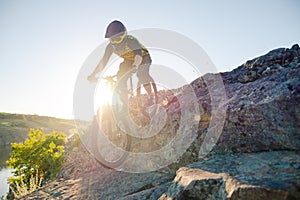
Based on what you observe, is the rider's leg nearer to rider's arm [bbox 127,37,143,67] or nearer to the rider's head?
rider's arm [bbox 127,37,143,67]

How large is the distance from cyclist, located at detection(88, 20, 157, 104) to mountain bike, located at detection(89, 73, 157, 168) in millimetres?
236

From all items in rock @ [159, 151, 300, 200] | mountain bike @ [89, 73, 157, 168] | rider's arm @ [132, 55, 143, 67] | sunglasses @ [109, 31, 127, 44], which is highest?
sunglasses @ [109, 31, 127, 44]

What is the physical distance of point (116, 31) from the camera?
16.6ft

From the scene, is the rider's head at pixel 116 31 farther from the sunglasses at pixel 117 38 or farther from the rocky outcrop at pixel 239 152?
the rocky outcrop at pixel 239 152

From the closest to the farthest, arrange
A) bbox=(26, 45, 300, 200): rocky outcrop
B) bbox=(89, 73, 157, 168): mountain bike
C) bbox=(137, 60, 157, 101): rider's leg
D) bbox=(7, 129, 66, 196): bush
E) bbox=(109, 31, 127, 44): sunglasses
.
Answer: bbox=(26, 45, 300, 200): rocky outcrop, bbox=(89, 73, 157, 168): mountain bike, bbox=(109, 31, 127, 44): sunglasses, bbox=(137, 60, 157, 101): rider's leg, bbox=(7, 129, 66, 196): bush

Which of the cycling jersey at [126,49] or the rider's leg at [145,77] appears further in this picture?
the rider's leg at [145,77]

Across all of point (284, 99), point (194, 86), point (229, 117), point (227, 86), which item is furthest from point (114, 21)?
point (284, 99)

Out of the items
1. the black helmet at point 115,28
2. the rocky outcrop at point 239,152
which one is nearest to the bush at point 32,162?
the rocky outcrop at point 239,152

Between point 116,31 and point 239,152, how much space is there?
404 centimetres

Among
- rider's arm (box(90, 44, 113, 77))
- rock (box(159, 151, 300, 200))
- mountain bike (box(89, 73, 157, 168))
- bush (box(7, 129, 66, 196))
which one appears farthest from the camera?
bush (box(7, 129, 66, 196))

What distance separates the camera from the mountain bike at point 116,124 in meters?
4.73

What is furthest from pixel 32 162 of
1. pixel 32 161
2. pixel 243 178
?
pixel 243 178

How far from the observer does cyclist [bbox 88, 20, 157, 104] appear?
5.05 m

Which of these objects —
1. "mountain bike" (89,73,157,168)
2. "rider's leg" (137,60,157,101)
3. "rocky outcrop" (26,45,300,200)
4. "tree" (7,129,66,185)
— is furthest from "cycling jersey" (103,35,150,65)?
"tree" (7,129,66,185)
